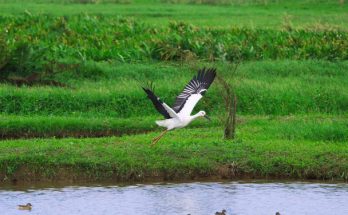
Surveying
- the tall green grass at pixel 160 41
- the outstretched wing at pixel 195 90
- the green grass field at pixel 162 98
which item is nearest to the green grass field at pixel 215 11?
the green grass field at pixel 162 98

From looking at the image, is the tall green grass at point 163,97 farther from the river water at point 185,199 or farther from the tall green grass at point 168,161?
the river water at point 185,199

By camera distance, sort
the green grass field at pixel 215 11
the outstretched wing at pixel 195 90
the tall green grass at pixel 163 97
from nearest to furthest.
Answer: the outstretched wing at pixel 195 90 → the tall green grass at pixel 163 97 → the green grass field at pixel 215 11

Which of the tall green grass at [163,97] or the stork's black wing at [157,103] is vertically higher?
the stork's black wing at [157,103]

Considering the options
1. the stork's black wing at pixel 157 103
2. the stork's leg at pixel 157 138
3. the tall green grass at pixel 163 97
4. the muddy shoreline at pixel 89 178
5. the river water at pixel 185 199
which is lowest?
the river water at pixel 185 199

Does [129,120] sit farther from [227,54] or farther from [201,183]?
[227,54]

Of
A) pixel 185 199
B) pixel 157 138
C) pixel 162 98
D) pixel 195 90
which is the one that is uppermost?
pixel 195 90

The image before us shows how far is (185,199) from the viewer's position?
36.7 ft

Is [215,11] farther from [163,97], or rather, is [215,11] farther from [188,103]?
[188,103]

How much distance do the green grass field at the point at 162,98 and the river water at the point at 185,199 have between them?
423 mm

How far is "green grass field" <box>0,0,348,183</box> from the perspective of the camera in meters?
12.3

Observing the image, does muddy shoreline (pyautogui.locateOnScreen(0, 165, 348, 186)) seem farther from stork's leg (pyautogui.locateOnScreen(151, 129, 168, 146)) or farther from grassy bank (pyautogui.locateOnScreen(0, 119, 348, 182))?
stork's leg (pyautogui.locateOnScreen(151, 129, 168, 146))

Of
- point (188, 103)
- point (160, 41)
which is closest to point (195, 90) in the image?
point (188, 103)

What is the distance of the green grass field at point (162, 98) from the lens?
1232 cm

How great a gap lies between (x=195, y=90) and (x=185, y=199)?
2.45 m
